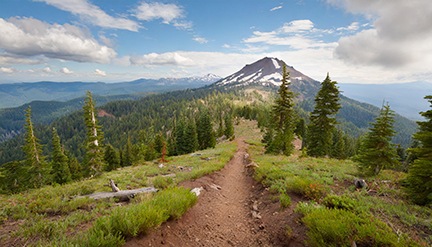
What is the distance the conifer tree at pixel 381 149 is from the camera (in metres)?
9.80

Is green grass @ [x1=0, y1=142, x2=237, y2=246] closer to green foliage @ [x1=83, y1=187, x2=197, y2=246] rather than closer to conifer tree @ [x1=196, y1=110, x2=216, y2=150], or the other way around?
green foliage @ [x1=83, y1=187, x2=197, y2=246]

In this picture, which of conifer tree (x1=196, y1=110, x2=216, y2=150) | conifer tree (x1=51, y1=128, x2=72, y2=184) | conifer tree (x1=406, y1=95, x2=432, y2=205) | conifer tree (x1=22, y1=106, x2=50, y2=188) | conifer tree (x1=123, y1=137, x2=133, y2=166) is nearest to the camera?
conifer tree (x1=406, y1=95, x2=432, y2=205)

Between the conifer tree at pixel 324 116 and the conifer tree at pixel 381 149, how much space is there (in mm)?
A: 11351

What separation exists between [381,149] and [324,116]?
41.1 feet

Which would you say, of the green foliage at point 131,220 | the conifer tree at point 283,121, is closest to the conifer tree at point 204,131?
the conifer tree at point 283,121

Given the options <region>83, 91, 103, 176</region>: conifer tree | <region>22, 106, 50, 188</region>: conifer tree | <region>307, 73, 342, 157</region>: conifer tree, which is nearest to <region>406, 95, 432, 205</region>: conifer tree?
<region>307, 73, 342, 157</region>: conifer tree

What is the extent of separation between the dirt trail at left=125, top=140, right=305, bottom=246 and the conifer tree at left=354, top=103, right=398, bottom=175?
260 inches

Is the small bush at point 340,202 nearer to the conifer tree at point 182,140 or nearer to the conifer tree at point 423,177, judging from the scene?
the conifer tree at point 423,177

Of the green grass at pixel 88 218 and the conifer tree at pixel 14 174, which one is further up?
the green grass at pixel 88 218

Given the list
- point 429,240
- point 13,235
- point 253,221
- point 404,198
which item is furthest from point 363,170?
point 13,235

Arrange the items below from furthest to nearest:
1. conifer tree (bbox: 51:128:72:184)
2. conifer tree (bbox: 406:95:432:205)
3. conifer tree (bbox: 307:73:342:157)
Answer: conifer tree (bbox: 51:128:72:184) < conifer tree (bbox: 307:73:342:157) < conifer tree (bbox: 406:95:432:205)

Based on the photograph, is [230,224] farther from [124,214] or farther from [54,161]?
[54,161]

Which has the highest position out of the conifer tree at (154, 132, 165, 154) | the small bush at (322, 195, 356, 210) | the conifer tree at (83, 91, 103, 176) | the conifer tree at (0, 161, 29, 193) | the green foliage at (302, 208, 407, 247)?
the green foliage at (302, 208, 407, 247)

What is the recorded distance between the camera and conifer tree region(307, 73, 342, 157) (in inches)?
→ 830
